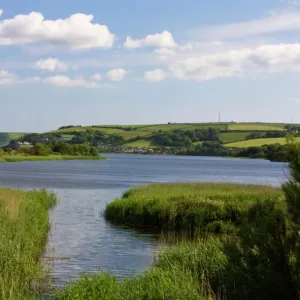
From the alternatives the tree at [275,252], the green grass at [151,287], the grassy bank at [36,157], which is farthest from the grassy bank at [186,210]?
the grassy bank at [36,157]

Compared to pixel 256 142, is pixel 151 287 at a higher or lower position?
lower

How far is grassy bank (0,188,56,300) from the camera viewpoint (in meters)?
14.2

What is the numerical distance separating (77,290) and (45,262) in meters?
8.53

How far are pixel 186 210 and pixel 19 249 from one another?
1561cm

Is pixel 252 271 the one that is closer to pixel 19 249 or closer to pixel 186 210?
pixel 19 249

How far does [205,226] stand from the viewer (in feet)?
98.2

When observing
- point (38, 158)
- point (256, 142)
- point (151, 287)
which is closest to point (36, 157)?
point (38, 158)

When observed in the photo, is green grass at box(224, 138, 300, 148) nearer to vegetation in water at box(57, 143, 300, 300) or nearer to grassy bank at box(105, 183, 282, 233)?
grassy bank at box(105, 183, 282, 233)

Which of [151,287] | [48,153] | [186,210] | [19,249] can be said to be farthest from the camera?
[48,153]

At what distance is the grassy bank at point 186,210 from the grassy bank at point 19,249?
7.30 metres

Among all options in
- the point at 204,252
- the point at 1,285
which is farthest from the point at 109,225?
the point at 1,285

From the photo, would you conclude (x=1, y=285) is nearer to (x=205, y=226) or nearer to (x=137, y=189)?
(x=205, y=226)

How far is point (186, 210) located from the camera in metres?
31.4

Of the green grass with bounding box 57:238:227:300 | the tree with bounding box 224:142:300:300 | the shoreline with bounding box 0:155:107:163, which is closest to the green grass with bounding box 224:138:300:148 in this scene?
the shoreline with bounding box 0:155:107:163
